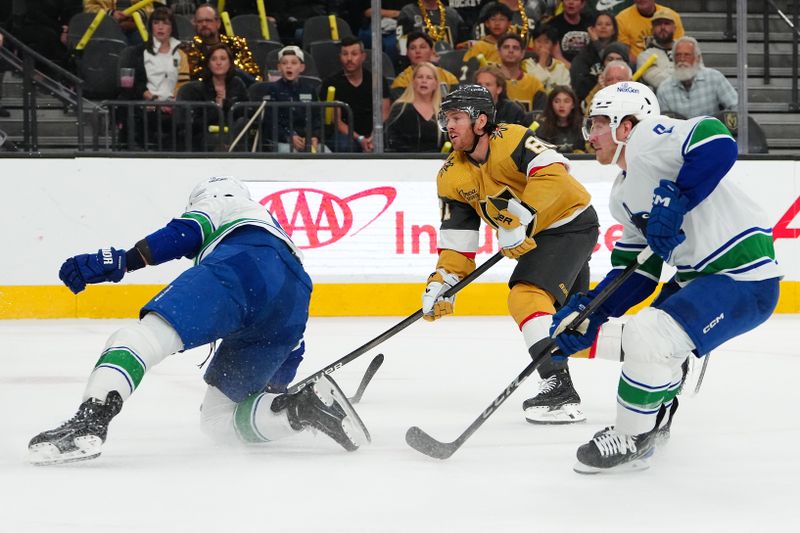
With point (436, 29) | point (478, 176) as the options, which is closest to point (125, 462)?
point (478, 176)

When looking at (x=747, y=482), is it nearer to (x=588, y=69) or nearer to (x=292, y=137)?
(x=292, y=137)

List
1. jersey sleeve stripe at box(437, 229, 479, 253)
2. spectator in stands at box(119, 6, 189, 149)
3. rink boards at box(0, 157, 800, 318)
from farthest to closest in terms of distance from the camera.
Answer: spectator in stands at box(119, 6, 189, 149) → rink boards at box(0, 157, 800, 318) → jersey sleeve stripe at box(437, 229, 479, 253)

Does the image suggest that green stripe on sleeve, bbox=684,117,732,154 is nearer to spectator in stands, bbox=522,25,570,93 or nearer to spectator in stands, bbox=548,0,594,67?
spectator in stands, bbox=522,25,570,93

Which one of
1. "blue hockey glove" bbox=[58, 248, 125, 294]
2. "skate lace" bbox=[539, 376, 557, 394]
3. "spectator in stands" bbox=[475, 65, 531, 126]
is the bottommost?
"skate lace" bbox=[539, 376, 557, 394]

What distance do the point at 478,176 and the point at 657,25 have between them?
14.3ft

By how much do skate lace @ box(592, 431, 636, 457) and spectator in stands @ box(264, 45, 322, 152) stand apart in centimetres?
423

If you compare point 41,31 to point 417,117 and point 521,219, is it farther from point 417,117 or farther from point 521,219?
point 521,219

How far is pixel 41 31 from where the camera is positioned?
778 centimetres

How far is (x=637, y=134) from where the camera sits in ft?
10.2

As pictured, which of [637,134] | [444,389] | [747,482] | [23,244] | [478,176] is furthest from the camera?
[23,244]

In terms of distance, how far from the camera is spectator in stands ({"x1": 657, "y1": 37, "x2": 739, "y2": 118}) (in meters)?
7.31

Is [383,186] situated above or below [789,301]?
above

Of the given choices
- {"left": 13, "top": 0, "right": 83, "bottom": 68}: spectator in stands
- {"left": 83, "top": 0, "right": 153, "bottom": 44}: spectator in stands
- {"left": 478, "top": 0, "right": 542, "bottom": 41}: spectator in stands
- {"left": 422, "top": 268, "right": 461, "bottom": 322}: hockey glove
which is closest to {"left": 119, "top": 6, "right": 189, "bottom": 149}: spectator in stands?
{"left": 83, "top": 0, "right": 153, "bottom": 44}: spectator in stands

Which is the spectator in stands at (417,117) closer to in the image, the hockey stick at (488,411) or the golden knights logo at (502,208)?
the golden knights logo at (502,208)
